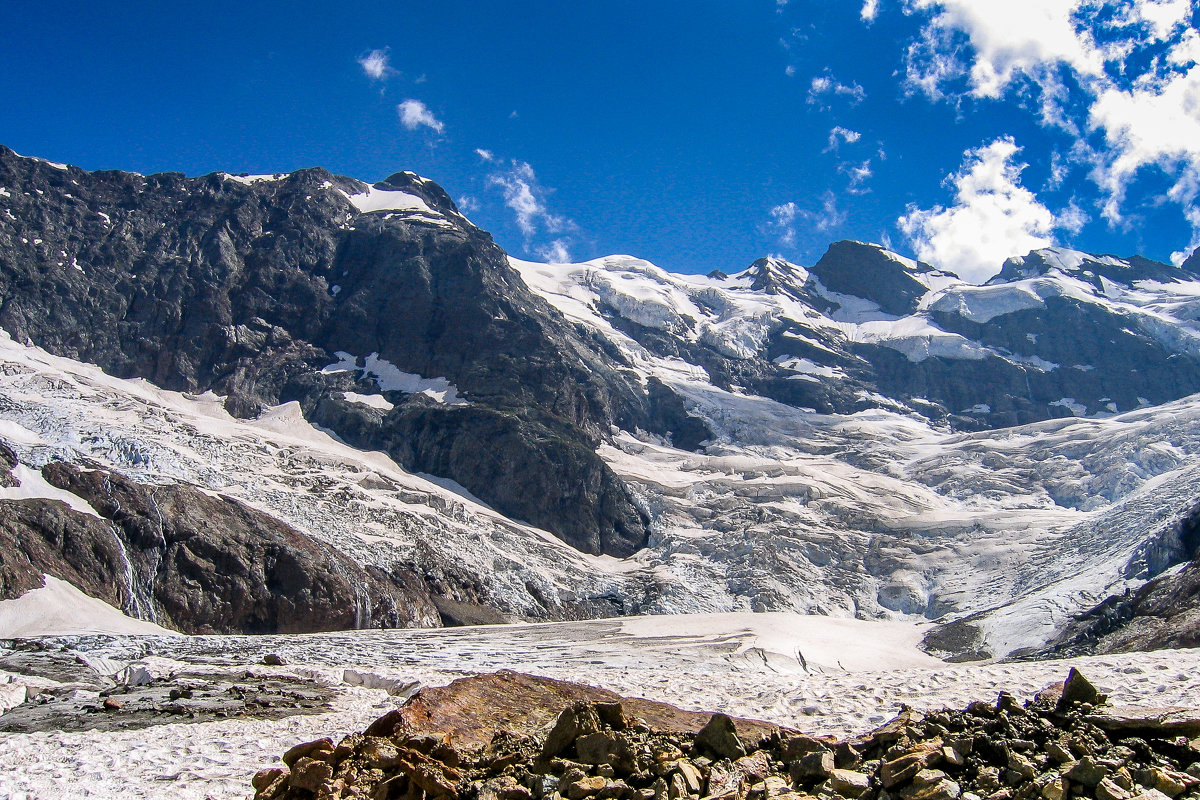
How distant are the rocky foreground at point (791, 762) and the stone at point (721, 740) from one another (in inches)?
0.8

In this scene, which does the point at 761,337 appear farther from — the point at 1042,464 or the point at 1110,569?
the point at 1110,569

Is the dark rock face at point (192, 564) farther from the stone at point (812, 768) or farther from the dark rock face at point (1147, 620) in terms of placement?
the stone at point (812, 768)

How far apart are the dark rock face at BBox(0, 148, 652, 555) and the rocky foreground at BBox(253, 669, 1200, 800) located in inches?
3060

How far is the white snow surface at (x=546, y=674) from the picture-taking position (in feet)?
51.5

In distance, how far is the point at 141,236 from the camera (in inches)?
4887

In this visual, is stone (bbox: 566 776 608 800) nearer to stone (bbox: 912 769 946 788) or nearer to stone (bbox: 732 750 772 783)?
stone (bbox: 732 750 772 783)

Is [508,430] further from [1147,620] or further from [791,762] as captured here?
[791,762]

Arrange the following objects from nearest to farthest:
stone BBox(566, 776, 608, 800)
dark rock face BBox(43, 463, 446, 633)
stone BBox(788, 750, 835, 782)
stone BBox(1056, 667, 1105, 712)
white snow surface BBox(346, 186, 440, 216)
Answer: stone BBox(566, 776, 608, 800), stone BBox(788, 750, 835, 782), stone BBox(1056, 667, 1105, 712), dark rock face BBox(43, 463, 446, 633), white snow surface BBox(346, 186, 440, 216)

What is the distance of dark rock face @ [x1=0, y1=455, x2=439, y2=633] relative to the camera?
53.9 m

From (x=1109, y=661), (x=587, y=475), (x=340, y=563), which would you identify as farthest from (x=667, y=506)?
(x=1109, y=661)

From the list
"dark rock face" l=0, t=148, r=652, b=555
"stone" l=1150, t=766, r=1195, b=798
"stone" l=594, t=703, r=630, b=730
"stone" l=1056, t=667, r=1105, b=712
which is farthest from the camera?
"dark rock face" l=0, t=148, r=652, b=555

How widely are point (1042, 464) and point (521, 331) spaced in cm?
7094

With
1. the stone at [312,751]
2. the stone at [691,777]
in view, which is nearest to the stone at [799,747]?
the stone at [691,777]

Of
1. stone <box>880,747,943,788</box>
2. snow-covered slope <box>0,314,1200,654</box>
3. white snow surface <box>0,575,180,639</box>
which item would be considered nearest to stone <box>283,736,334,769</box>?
stone <box>880,747,943,788</box>
